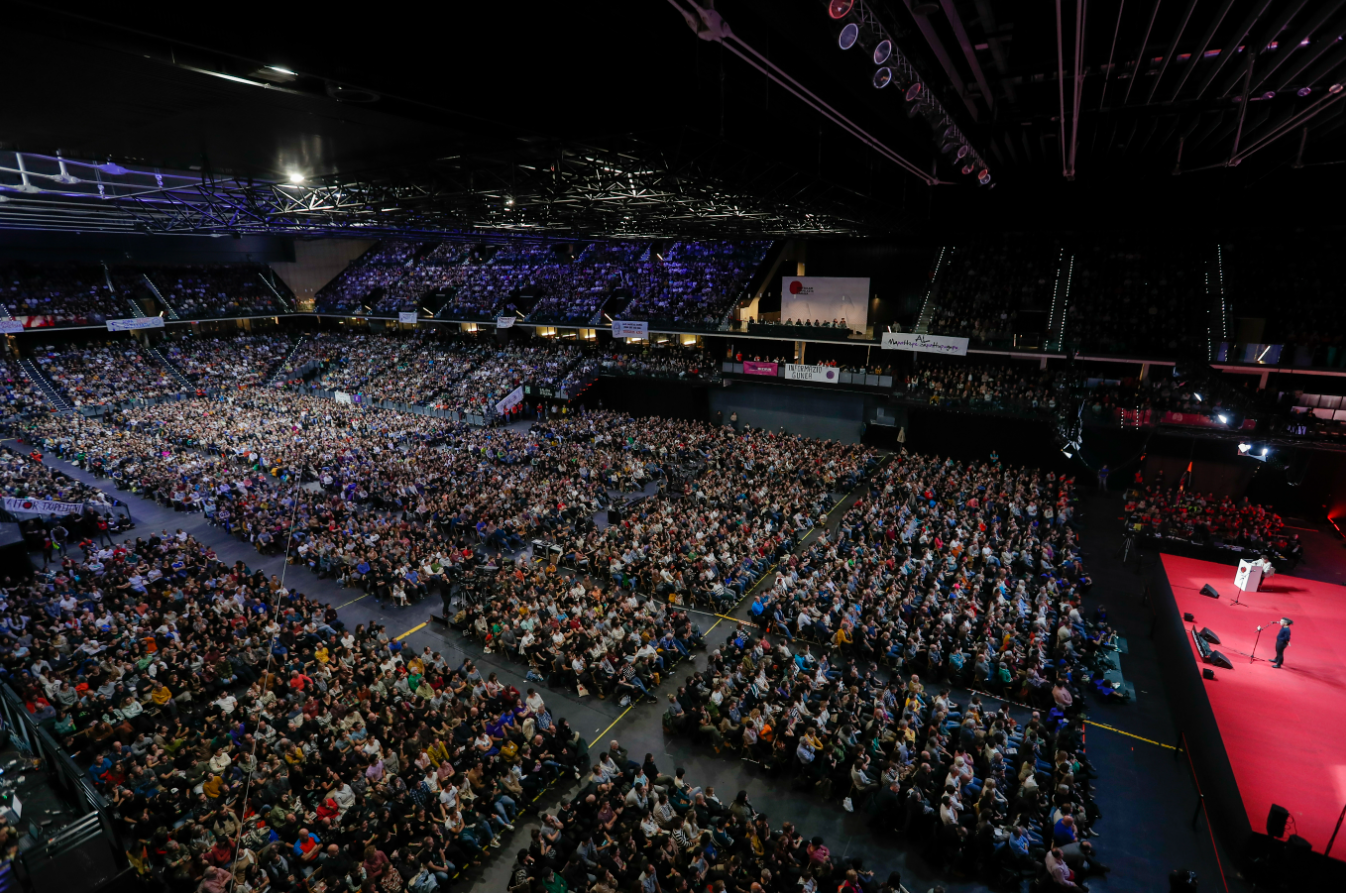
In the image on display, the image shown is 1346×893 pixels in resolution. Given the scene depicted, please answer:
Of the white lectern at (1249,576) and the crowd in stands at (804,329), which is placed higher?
the crowd in stands at (804,329)

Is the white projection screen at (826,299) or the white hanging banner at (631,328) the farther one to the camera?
the white hanging banner at (631,328)

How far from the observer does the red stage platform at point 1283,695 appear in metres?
8.11

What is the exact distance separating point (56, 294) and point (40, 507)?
33.5 m

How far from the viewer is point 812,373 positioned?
27.9 metres

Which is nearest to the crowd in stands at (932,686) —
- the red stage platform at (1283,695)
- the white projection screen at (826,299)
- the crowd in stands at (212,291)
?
the red stage platform at (1283,695)

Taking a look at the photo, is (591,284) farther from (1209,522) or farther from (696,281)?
(1209,522)

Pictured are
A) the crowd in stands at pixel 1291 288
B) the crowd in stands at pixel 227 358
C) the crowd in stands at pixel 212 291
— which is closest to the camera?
the crowd in stands at pixel 1291 288

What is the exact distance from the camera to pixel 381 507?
815 inches

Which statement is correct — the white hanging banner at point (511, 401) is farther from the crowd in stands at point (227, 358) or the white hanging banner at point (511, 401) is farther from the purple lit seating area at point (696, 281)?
the crowd in stands at point (227, 358)

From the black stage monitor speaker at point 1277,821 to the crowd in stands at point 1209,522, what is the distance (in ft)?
34.9

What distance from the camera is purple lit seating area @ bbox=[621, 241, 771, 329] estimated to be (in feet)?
112

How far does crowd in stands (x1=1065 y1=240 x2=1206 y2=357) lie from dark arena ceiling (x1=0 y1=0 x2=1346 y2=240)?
17.0ft

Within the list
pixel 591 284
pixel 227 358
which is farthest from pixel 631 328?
pixel 227 358

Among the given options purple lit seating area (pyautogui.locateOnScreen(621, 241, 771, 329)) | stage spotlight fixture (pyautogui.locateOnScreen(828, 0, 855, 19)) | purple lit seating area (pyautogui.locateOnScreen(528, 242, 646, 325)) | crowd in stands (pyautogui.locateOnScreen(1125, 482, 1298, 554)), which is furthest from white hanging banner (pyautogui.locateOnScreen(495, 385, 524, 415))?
stage spotlight fixture (pyautogui.locateOnScreen(828, 0, 855, 19))
